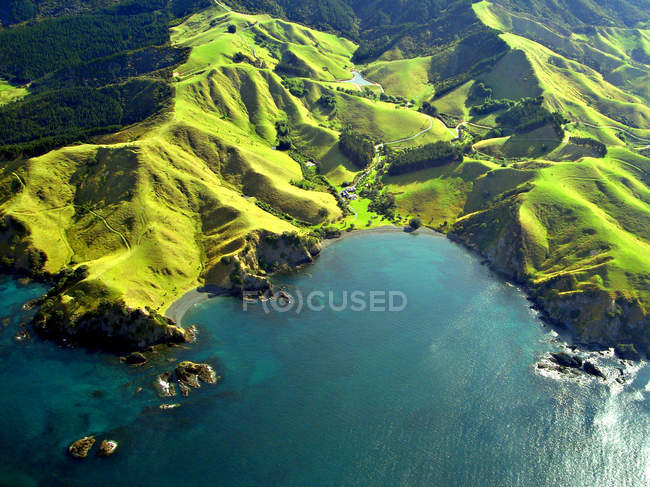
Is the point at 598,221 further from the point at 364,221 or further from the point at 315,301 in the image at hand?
the point at 315,301

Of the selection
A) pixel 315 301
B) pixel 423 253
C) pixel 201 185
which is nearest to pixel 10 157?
pixel 201 185

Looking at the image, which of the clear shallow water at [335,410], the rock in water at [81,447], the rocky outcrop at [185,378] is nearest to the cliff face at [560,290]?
the clear shallow water at [335,410]

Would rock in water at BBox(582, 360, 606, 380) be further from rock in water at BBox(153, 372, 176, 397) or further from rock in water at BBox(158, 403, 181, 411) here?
rock in water at BBox(153, 372, 176, 397)

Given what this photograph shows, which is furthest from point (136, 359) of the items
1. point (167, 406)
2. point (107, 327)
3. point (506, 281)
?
point (506, 281)

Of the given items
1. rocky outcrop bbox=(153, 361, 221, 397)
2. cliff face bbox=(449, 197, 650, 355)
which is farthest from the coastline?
cliff face bbox=(449, 197, 650, 355)

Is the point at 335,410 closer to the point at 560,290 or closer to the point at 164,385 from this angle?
the point at 164,385
